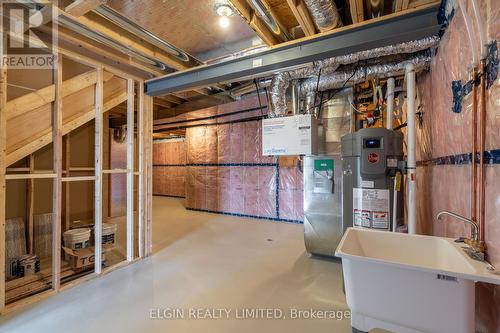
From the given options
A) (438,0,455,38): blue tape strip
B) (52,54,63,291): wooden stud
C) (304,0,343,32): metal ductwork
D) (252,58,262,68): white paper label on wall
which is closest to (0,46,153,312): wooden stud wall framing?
(52,54,63,291): wooden stud

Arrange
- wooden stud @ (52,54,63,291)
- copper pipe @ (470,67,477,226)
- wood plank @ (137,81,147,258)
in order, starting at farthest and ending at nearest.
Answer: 1. wood plank @ (137,81,147,258)
2. wooden stud @ (52,54,63,291)
3. copper pipe @ (470,67,477,226)

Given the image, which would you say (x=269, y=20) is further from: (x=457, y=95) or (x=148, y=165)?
(x=148, y=165)

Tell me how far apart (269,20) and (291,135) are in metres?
1.29

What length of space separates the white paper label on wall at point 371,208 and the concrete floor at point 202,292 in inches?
29.0

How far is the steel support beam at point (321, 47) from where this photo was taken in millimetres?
1747

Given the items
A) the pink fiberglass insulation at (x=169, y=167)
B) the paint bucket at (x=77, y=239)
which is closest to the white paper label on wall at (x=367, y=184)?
the paint bucket at (x=77, y=239)

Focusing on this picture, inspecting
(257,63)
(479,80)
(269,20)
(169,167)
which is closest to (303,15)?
(269,20)

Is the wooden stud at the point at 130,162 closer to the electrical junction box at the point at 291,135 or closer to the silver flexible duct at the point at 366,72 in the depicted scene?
the electrical junction box at the point at 291,135

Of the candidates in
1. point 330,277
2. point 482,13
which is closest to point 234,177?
point 330,277

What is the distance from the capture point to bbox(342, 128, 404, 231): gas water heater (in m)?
2.10

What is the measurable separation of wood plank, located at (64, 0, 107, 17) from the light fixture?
86 centimetres

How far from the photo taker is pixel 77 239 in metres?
2.78

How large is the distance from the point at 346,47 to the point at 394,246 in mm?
1568

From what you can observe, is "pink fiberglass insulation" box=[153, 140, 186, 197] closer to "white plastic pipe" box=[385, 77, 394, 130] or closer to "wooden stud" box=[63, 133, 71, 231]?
"wooden stud" box=[63, 133, 71, 231]
